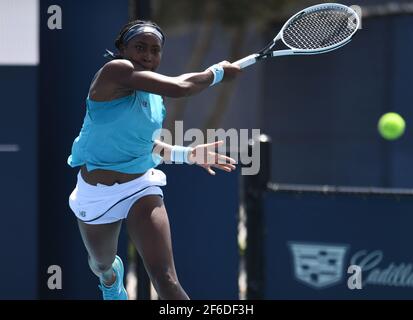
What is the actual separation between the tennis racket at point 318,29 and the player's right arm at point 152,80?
1.83ft

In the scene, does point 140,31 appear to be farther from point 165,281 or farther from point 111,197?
point 165,281

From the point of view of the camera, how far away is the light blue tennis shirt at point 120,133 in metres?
4.01

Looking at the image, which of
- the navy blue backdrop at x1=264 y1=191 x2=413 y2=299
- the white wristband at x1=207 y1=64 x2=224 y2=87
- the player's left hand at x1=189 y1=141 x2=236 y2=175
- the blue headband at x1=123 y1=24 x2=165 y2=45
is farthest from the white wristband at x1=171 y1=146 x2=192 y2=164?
the navy blue backdrop at x1=264 y1=191 x2=413 y2=299

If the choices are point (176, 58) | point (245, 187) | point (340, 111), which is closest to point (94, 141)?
point (245, 187)

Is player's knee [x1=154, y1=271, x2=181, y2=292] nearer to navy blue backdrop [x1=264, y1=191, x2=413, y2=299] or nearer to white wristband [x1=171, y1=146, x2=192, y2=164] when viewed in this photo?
white wristband [x1=171, y1=146, x2=192, y2=164]

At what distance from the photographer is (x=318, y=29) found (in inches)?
174

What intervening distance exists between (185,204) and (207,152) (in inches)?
56.4

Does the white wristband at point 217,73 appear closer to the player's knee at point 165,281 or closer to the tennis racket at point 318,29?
the tennis racket at point 318,29

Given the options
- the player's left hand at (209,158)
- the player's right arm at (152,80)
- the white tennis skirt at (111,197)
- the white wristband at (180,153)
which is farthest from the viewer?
the white wristband at (180,153)

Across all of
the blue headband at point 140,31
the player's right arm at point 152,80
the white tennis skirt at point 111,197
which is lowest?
the white tennis skirt at point 111,197

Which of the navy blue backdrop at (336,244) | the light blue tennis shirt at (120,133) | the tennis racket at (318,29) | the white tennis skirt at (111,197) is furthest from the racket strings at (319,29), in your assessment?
the navy blue backdrop at (336,244)

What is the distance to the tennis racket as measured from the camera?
429 centimetres

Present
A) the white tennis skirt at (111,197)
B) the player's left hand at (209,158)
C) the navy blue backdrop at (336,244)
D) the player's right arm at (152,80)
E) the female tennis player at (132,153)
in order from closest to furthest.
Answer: the player's right arm at (152,80) < the female tennis player at (132,153) < the white tennis skirt at (111,197) < the player's left hand at (209,158) < the navy blue backdrop at (336,244)

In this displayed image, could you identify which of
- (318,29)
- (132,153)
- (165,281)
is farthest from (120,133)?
(318,29)
